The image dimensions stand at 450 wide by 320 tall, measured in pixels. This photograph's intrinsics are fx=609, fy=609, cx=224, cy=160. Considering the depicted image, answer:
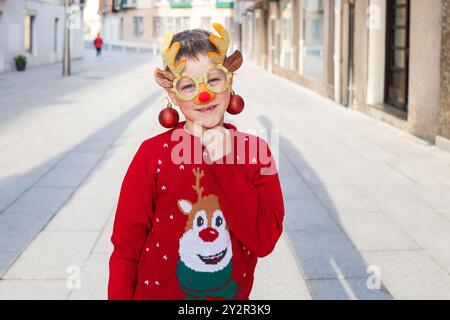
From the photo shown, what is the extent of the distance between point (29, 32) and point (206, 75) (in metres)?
31.4

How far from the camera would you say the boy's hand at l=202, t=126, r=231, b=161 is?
165 centimetres

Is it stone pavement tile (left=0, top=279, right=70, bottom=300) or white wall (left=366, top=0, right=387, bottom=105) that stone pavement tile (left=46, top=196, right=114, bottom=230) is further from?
white wall (left=366, top=0, right=387, bottom=105)

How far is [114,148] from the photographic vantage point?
348 inches

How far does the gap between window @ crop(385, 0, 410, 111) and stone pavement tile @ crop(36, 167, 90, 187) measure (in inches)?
289

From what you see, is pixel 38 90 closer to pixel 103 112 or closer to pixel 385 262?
pixel 103 112

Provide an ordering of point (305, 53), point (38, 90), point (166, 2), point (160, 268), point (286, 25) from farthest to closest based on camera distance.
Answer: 1. point (166, 2)
2. point (286, 25)
3. point (305, 53)
4. point (38, 90)
5. point (160, 268)

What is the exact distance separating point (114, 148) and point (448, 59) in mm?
5074

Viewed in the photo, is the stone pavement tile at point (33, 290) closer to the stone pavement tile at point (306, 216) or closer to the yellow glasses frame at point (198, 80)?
the stone pavement tile at point (306, 216)

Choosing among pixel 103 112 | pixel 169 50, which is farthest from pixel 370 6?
pixel 169 50

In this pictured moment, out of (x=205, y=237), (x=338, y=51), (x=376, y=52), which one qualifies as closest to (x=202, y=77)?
(x=205, y=237)

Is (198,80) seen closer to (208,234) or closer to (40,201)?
(208,234)

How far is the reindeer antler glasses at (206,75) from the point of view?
1709 millimetres

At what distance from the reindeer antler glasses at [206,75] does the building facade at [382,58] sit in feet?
25.5

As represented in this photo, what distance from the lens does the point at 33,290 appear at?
3744 millimetres
